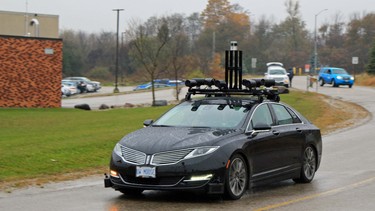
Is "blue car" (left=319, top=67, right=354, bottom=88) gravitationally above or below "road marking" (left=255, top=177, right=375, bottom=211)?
above

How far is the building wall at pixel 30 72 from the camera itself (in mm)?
39188

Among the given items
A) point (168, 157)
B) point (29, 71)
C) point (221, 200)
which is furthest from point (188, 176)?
point (29, 71)

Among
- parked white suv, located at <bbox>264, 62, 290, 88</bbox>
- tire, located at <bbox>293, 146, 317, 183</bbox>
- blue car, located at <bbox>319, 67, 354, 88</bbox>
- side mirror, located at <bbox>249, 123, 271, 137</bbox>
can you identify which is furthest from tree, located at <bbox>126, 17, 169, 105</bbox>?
side mirror, located at <bbox>249, 123, 271, 137</bbox>

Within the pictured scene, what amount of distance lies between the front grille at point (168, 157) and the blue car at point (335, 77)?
44.9 metres

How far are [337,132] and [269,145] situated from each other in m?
12.8

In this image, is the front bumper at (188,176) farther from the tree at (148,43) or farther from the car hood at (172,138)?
the tree at (148,43)

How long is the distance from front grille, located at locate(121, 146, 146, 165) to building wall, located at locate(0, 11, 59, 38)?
36313 mm

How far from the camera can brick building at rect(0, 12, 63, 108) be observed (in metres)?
39.2

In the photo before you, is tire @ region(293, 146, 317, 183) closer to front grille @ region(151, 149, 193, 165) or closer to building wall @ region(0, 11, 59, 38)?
front grille @ region(151, 149, 193, 165)

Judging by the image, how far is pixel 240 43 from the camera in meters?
107

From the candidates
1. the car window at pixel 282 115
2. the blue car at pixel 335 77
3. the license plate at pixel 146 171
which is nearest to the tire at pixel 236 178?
the license plate at pixel 146 171

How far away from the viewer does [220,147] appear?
9125mm

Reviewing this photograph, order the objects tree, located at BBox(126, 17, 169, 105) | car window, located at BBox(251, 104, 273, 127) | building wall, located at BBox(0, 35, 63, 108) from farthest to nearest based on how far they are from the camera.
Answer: tree, located at BBox(126, 17, 169, 105), building wall, located at BBox(0, 35, 63, 108), car window, located at BBox(251, 104, 273, 127)

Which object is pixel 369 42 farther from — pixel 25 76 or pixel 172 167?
pixel 172 167
